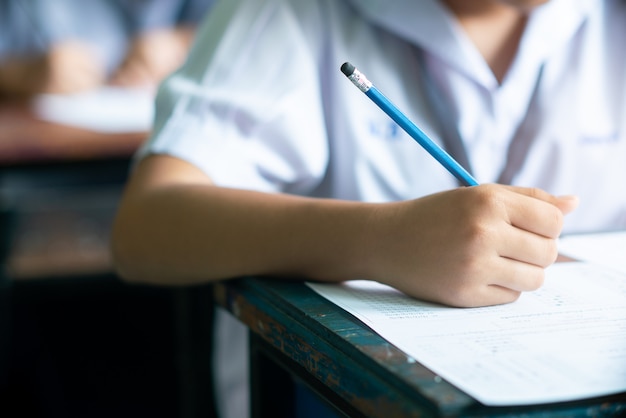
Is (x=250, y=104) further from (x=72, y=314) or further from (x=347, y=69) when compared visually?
(x=72, y=314)

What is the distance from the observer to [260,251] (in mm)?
643

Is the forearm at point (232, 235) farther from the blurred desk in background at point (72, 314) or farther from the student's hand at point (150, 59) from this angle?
the student's hand at point (150, 59)

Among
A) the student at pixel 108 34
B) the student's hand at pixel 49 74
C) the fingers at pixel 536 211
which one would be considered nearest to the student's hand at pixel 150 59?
the student at pixel 108 34

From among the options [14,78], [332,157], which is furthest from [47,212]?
[332,157]

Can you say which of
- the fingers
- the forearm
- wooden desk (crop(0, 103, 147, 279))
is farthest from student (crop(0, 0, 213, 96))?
the fingers

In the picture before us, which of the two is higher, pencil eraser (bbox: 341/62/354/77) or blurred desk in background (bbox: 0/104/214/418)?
pencil eraser (bbox: 341/62/354/77)

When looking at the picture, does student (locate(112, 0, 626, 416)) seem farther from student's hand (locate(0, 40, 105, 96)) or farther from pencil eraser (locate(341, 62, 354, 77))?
student's hand (locate(0, 40, 105, 96))

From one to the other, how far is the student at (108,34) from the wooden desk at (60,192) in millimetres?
389

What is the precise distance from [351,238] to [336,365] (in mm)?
125

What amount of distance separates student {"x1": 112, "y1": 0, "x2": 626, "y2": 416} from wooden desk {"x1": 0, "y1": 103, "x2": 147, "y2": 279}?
2.23 ft

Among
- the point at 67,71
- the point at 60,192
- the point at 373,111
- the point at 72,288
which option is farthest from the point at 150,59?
the point at 373,111

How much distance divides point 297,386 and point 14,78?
163 centimetres

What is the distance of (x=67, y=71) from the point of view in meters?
2.12

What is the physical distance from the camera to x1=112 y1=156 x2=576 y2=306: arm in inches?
21.7
